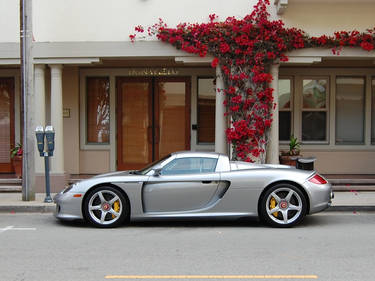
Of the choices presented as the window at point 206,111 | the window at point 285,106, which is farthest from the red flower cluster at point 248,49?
the window at point 285,106

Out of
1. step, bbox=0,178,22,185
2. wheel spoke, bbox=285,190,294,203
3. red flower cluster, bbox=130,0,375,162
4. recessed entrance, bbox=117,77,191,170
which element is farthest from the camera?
recessed entrance, bbox=117,77,191,170

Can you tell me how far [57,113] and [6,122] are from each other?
2916 mm

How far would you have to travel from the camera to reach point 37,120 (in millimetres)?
11461

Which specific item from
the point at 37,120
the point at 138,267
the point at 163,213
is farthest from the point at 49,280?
the point at 37,120

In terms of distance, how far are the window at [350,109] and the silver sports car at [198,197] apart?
606 centimetres

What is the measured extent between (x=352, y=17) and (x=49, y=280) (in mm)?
9177

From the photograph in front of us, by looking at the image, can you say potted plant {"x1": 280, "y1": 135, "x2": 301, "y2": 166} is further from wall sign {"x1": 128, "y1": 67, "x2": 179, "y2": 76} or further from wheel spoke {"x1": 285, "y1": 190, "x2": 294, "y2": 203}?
wheel spoke {"x1": 285, "y1": 190, "x2": 294, "y2": 203}

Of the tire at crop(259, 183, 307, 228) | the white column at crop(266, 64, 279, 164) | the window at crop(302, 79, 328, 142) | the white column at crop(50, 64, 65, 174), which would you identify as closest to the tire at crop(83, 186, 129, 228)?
the tire at crop(259, 183, 307, 228)

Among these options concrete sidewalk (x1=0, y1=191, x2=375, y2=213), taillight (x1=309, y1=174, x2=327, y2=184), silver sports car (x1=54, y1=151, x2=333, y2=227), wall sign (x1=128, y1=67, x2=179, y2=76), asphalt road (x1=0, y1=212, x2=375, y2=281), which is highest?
wall sign (x1=128, y1=67, x2=179, y2=76)

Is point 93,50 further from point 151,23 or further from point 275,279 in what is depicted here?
point 275,279

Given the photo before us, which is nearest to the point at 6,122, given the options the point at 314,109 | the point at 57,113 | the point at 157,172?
the point at 57,113

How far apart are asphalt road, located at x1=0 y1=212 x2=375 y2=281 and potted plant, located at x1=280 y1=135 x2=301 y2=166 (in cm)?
362

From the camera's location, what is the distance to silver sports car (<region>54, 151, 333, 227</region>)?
25.4 ft

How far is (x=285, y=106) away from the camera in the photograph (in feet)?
44.1
